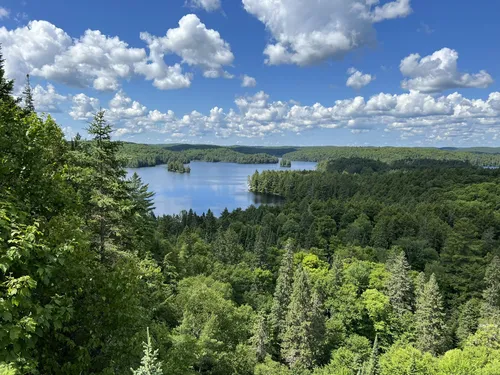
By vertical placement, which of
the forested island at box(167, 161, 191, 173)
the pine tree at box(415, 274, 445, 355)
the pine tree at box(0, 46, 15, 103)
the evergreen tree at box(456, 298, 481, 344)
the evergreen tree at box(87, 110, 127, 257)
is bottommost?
the evergreen tree at box(456, 298, 481, 344)

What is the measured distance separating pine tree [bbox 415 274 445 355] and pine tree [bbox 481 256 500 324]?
4.90 meters

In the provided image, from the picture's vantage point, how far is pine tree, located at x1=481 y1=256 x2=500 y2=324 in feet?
121

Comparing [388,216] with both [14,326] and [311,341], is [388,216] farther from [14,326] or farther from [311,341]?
[14,326]

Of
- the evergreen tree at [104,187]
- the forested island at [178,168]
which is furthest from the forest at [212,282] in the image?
the forested island at [178,168]

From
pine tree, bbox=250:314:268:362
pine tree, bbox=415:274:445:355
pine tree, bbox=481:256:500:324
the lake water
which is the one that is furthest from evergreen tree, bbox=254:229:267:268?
the lake water

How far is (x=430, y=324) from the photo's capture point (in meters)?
34.8

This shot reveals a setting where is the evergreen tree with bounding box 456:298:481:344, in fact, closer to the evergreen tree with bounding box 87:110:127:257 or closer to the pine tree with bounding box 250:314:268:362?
the pine tree with bounding box 250:314:268:362

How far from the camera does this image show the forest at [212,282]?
602 cm

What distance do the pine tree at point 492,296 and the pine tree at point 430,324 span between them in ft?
16.1

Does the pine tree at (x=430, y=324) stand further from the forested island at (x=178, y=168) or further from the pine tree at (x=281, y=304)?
the forested island at (x=178, y=168)

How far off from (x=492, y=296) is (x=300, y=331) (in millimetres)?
25757

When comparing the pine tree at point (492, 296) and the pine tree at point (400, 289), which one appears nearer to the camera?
the pine tree at point (492, 296)

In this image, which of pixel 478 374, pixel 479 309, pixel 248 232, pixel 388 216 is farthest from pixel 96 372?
pixel 388 216

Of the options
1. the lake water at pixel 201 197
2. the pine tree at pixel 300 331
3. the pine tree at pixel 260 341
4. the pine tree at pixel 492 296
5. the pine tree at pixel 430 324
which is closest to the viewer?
the pine tree at pixel 260 341
